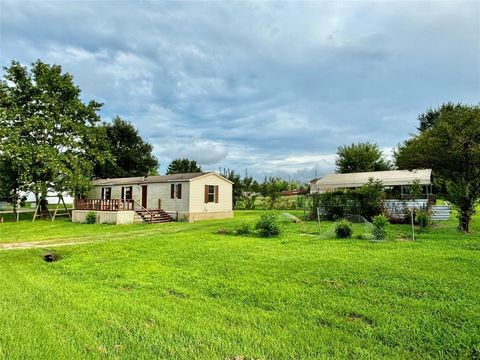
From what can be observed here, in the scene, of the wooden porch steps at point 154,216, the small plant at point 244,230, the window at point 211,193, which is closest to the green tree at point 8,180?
the wooden porch steps at point 154,216

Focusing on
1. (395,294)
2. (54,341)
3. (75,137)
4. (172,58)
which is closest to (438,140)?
(395,294)

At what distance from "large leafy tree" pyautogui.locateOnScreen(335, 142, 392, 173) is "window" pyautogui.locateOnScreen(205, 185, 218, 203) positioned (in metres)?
20.0

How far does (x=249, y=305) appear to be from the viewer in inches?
193

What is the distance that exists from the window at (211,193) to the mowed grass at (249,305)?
46.8 ft

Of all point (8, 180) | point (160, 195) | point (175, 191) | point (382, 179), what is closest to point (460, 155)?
point (382, 179)

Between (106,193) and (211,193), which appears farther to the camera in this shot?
(106,193)

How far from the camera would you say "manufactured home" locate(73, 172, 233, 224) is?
831 inches

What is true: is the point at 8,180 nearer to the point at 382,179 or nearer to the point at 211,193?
the point at 211,193

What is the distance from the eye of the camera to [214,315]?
14.7 ft

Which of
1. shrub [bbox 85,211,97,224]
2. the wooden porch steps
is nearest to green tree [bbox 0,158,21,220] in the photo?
shrub [bbox 85,211,97,224]

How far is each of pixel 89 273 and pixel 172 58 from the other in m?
10.8

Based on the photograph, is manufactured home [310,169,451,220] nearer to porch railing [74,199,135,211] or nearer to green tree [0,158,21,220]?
porch railing [74,199,135,211]

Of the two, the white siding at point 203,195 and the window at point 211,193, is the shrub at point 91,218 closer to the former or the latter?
the white siding at point 203,195

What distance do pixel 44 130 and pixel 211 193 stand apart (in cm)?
1239
